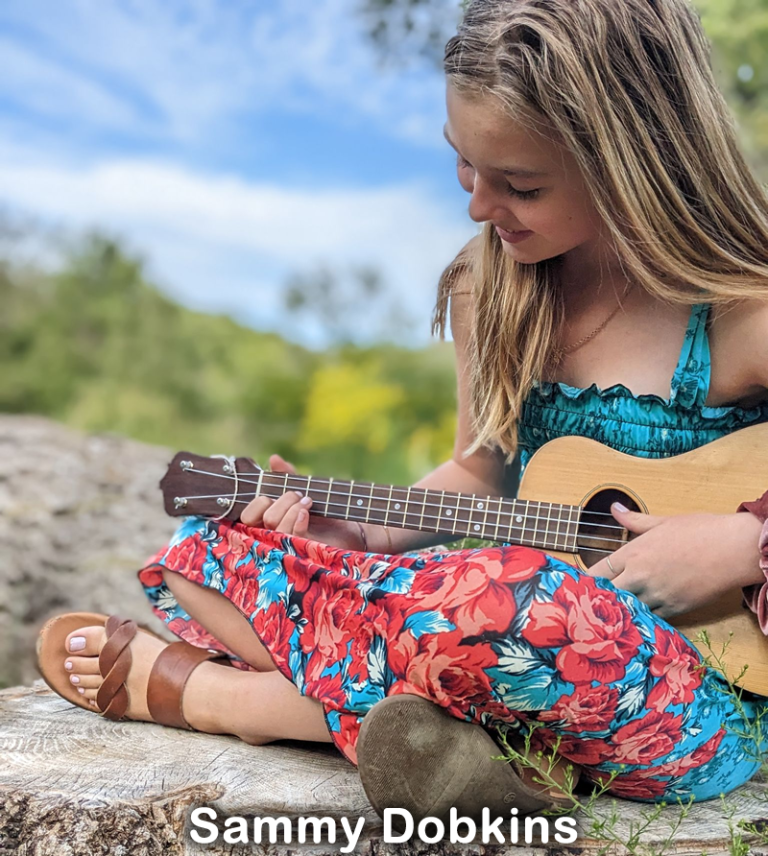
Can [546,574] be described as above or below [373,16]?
below

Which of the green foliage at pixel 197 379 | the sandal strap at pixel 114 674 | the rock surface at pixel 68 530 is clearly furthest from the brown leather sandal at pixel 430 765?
the green foliage at pixel 197 379

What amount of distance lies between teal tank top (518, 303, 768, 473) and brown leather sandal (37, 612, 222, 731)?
827mm

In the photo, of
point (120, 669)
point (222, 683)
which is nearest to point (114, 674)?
point (120, 669)

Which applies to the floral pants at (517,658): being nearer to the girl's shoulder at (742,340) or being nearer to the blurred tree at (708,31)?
the girl's shoulder at (742,340)

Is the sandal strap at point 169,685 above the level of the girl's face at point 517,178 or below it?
below

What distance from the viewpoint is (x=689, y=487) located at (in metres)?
1.62

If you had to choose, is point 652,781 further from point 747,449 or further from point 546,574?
point 747,449

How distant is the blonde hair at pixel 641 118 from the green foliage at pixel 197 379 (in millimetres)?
3964

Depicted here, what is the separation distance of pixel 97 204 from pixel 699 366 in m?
6.12

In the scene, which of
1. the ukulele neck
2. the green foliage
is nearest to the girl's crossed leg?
the ukulele neck

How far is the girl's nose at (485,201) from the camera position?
1.58 m

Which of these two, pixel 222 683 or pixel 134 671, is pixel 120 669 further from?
pixel 222 683

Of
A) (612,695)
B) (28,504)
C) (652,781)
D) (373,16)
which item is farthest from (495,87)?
(28,504)

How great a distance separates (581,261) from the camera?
1.85 m
